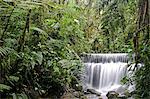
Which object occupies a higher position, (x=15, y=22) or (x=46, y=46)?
(x=15, y=22)

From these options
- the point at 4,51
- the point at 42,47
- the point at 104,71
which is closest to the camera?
the point at 4,51

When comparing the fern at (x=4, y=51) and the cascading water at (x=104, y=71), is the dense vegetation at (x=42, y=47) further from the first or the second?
the cascading water at (x=104, y=71)

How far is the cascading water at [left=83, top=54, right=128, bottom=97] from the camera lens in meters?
9.11

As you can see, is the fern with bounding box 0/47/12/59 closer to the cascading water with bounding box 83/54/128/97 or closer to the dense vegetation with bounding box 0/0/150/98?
the dense vegetation with bounding box 0/0/150/98

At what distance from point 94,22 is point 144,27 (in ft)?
26.6

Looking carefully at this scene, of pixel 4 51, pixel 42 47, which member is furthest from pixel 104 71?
pixel 4 51

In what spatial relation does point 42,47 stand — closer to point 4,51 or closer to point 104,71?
point 4,51

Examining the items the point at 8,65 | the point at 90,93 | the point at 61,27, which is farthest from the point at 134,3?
the point at 8,65

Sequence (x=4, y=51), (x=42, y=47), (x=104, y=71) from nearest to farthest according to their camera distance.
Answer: (x=4, y=51)
(x=42, y=47)
(x=104, y=71)

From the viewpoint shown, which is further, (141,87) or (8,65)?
(141,87)

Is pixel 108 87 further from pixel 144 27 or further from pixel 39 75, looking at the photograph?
pixel 144 27

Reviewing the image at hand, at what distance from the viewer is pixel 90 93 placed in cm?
799

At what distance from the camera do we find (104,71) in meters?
9.48

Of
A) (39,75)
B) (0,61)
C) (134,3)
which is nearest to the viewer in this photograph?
(0,61)
